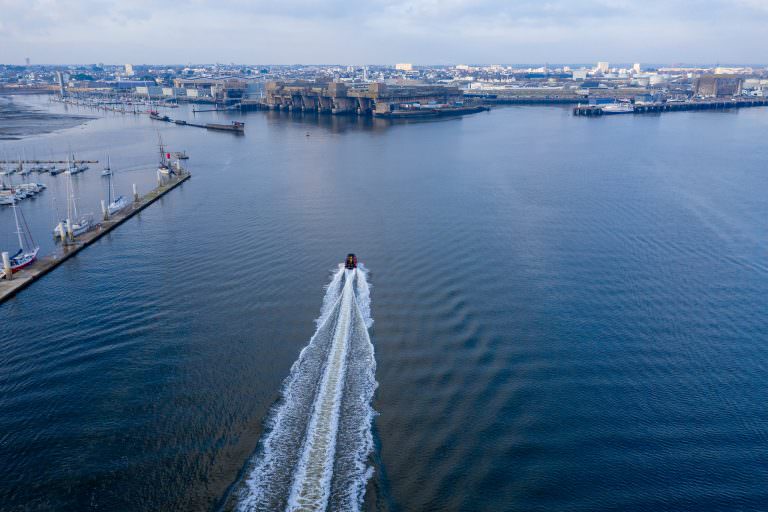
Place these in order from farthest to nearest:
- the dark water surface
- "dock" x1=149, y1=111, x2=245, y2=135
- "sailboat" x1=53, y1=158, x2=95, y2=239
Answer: "dock" x1=149, y1=111, x2=245, y2=135
"sailboat" x1=53, y1=158, x2=95, y2=239
the dark water surface

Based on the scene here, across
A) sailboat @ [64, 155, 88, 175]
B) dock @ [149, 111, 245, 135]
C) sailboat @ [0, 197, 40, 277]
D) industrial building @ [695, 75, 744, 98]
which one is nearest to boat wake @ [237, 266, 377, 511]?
sailboat @ [0, 197, 40, 277]

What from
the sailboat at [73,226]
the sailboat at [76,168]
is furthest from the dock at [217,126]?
the sailboat at [73,226]

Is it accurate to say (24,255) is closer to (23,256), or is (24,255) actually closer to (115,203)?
(23,256)

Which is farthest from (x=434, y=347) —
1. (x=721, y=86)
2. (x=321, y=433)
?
(x=721, y=86)

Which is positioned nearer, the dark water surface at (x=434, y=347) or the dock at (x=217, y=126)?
the dark water surface at (x=434, y=347)

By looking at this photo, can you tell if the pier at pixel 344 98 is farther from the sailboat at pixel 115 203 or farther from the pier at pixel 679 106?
the sailboat at pixel 115 203

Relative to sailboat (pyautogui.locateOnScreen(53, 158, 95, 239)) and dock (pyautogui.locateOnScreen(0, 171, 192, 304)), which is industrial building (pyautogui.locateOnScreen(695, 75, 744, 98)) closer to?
dock (pyautogui.locateOnScreen(0, 171, 192, 304))

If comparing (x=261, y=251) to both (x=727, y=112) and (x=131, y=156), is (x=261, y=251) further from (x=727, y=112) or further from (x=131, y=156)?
(x=727, y=112)
